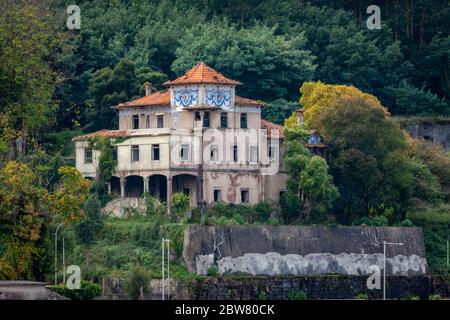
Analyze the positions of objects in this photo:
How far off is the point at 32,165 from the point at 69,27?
1648 centimetres

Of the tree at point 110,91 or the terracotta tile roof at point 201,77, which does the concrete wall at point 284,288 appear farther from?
the tree at point 110,91

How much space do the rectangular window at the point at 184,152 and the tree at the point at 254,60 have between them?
57.3 feet

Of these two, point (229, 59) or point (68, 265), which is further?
point (229, 59)

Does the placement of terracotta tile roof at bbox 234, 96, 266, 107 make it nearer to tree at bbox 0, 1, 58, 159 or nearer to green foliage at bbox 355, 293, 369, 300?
tree at bbox 0, 1, 58, 159

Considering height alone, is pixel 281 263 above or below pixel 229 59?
below

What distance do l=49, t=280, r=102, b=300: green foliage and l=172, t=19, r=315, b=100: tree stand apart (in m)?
30.2

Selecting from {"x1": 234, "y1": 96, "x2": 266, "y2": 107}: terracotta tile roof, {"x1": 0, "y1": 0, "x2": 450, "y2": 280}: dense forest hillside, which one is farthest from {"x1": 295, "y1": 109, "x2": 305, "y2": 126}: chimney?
{"x1": 234, "y1": 96, "x2": 266, "y2": 107}: terracotta tile roof

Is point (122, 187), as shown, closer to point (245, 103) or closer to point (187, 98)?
point (187, 98)

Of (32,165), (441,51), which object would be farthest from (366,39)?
(32,165)

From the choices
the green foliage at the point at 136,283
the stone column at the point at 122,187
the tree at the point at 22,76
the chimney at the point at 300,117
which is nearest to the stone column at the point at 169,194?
the stone column at the point at 122,187

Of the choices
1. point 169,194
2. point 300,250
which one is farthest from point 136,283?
point 300,250

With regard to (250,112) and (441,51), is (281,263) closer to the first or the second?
(250,112)

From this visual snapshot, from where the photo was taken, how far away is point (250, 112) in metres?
143

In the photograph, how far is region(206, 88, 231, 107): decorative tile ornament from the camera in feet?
464
